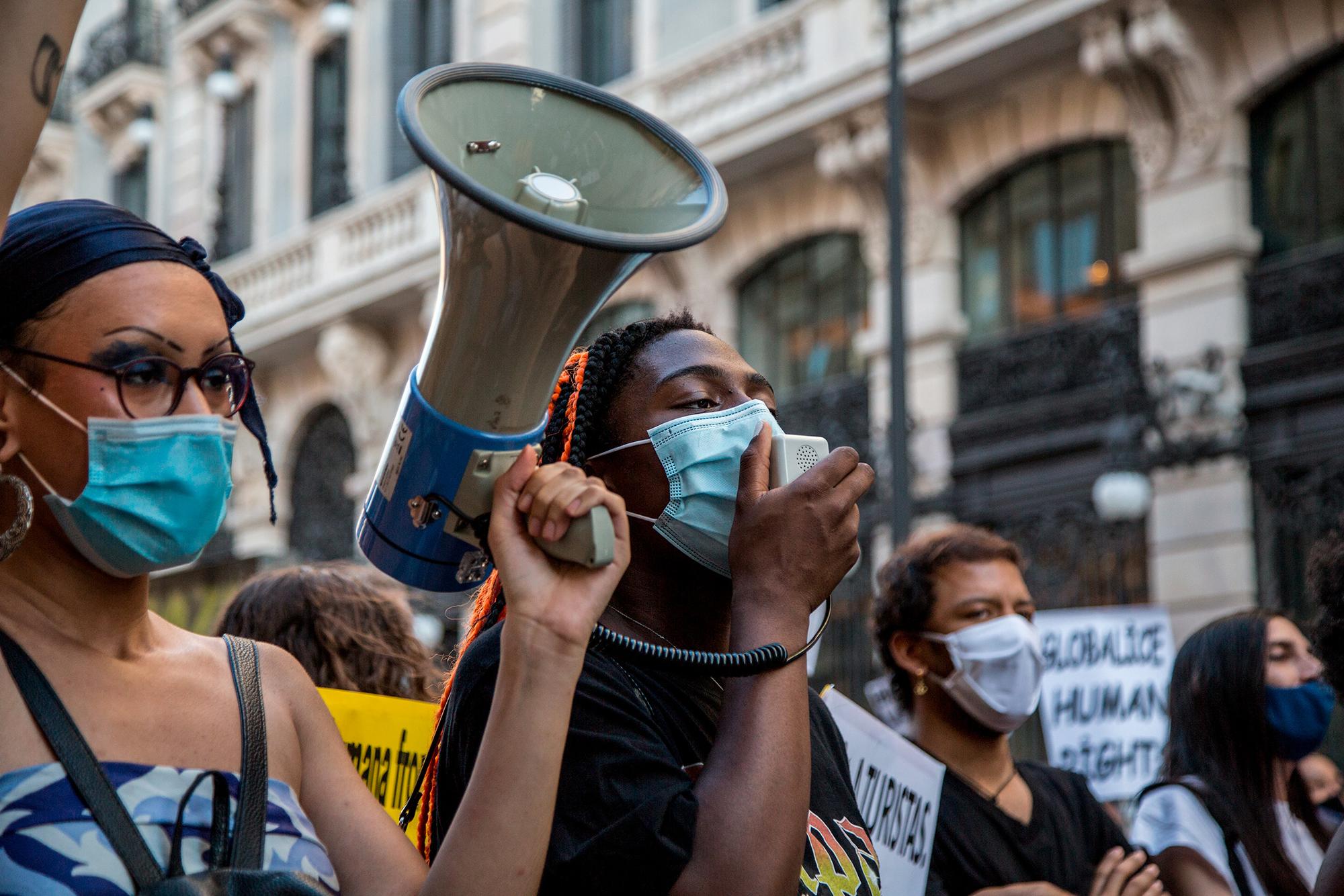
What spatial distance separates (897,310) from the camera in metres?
10.1

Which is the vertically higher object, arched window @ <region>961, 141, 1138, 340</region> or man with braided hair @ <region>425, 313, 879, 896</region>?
arched window @ <region>961, 141, 1138, 340</region>

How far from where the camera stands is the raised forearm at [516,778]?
187 centimetres

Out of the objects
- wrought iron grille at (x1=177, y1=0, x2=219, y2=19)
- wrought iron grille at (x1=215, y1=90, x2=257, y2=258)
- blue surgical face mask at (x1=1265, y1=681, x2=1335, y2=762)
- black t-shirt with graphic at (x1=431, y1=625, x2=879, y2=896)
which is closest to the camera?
black t-shirt with graphic at (x1=431, y1=625, x2=879, y2=896)

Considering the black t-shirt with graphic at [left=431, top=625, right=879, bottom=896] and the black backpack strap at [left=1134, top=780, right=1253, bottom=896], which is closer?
the black t-shirt with graphic at [left=431, top=625, right=879, bottom=896]

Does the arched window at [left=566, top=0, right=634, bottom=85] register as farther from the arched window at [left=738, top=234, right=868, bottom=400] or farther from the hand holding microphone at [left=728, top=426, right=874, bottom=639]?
the hand holding microphone at [left=728, top=426, right=874, bottom=639]

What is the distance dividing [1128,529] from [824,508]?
10.0m

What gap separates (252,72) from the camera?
22766 millimetres

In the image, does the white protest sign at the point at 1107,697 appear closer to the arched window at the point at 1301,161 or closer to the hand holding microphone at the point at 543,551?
the hand holding microphone at the point at 543,551

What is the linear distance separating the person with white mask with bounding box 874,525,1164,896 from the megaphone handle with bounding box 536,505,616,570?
191cm

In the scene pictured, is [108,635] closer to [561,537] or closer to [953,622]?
[561,537]

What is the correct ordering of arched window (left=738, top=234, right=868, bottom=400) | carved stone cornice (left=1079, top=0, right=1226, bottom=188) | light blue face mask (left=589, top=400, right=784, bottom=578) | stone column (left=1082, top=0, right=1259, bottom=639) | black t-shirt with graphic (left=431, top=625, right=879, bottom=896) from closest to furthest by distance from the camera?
black t-shirt with graphic (left=431, top=625, right=879, bottom=896) < light blue face mask (left=589, top=400, right=784, bottom=578) < stone column (left=1082, top=0, right=1259, bottom=639) < carved stone cornice (left=1079, top=0, right=1226, bottom=188) < arched window (left=738, top=234, right=868, bottom=400)

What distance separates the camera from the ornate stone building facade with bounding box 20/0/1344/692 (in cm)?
1113

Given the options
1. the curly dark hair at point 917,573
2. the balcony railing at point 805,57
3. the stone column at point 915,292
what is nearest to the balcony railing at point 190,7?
the balcony railing at point 805,57

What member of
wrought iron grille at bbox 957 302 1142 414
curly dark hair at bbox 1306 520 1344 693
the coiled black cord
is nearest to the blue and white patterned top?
the coiled black cord
